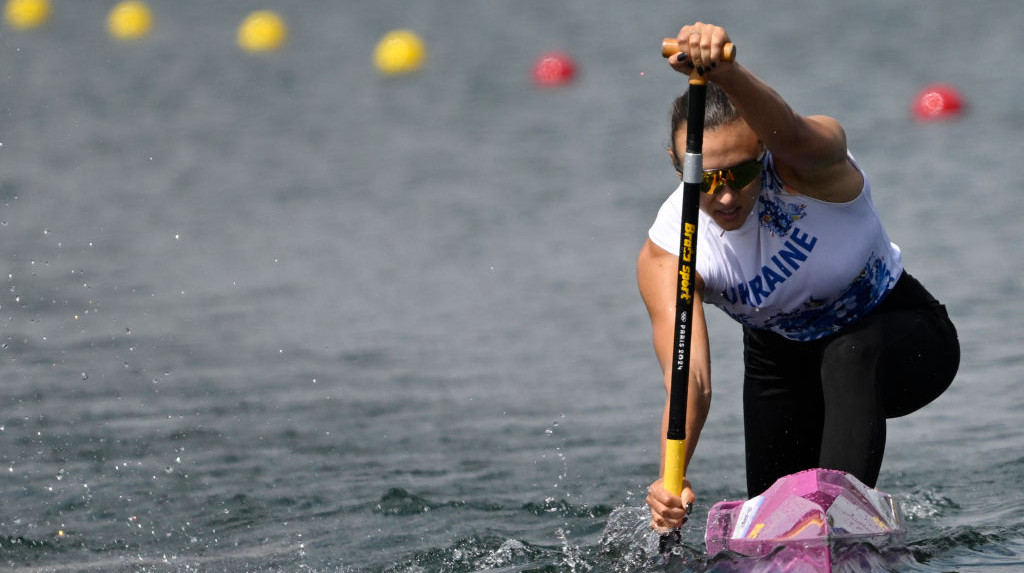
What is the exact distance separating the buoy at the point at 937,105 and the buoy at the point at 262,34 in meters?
8.84

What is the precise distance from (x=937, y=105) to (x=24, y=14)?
1345cm

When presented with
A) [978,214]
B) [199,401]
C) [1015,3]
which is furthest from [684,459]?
[1015,3]

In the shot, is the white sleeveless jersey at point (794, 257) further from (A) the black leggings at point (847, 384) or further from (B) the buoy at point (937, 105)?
(B) the buoy at point (937, 105)

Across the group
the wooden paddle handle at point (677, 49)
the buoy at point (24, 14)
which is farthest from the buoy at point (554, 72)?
the wooden paddle handle at point (677, 49)

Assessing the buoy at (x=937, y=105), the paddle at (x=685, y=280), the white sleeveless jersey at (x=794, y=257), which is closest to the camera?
the paddle at (x=685, y=280)

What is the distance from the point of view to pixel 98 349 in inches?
327

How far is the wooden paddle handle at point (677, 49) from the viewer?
357 centimetres

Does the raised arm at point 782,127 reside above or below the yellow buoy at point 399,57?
below

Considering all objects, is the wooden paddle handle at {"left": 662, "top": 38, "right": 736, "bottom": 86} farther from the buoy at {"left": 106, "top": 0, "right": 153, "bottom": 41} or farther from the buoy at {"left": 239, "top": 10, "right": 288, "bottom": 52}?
the buoy at {"left": 106, "top": 0, "right": 153, "bottom": 41}

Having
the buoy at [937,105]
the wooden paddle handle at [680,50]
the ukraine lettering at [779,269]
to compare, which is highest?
the buoy at [937,105]

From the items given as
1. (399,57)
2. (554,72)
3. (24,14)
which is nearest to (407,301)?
(554,72)

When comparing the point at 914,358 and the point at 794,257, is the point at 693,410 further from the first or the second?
the point at 914,358

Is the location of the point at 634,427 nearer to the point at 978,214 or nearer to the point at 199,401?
the point at 199,401

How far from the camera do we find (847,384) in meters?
4.20
